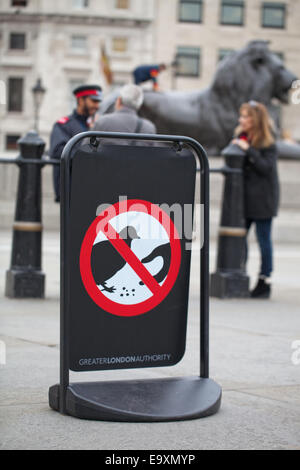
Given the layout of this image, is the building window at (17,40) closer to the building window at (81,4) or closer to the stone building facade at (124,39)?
the stone building facade at (124,39)

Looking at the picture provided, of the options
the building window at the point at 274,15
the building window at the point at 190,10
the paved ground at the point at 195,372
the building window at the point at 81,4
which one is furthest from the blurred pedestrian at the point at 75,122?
the building window at the point at 274,15

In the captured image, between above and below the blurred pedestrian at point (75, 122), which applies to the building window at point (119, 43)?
above

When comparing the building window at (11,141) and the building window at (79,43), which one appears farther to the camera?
the building window at (11,141)

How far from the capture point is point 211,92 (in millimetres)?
19531

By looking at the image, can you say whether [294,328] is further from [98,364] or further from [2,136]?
[2,136]

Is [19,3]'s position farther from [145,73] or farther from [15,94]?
[145,73]

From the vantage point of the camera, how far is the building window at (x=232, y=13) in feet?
188

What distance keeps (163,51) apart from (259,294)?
161 feet

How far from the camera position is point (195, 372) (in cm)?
486

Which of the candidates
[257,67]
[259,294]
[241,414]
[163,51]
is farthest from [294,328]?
[163,51]

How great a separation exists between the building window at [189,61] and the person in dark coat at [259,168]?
48.0m

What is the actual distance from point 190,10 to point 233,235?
50.1 meters

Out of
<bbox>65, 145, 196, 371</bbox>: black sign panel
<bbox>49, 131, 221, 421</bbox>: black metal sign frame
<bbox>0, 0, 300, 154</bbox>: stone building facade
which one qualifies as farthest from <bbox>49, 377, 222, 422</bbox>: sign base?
<bbox>0, 0, 300, 154</bbox>: stone building facade

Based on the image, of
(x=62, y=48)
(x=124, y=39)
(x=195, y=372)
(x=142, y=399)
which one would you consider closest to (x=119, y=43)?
(x=124, y=39)
